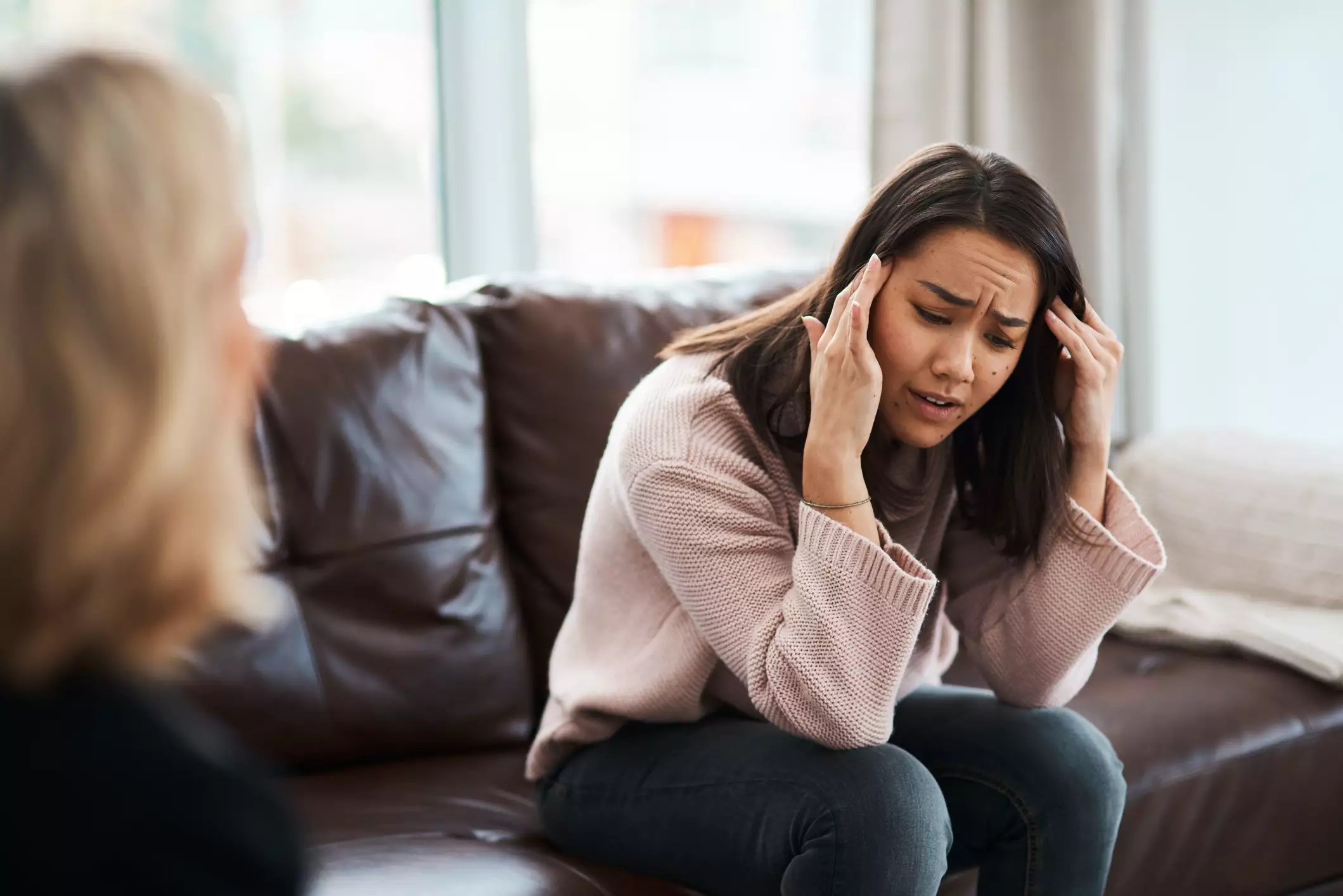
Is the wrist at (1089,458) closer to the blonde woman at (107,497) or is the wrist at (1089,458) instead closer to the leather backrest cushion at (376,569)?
the leather backrest cushion at (376,569)

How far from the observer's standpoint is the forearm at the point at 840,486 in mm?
1387

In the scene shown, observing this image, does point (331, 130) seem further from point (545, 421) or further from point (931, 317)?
point (931, 317)

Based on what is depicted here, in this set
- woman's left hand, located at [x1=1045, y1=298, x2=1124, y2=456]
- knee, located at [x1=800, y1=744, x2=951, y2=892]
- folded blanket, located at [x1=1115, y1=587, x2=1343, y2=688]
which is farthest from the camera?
folded blanket, located at [x1=1115, y1=587, x2=1343, y2=688]

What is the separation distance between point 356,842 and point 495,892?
21cm

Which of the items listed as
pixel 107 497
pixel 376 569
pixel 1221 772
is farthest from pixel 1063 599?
pixel 107 497

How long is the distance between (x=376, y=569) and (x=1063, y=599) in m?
0.85

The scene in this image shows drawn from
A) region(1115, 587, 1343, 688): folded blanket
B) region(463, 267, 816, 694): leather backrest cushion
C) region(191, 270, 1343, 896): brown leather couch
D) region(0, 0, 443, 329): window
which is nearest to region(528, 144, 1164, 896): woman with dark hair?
region(191, 270, 1343, 896): brown leather couch

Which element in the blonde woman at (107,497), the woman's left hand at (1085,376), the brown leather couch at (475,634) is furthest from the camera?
the brown leather couch at (475,634)

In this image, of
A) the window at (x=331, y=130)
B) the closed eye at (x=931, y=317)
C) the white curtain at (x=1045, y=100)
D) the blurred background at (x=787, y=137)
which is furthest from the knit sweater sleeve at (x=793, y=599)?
the white curtain at (x=1045, y=100)

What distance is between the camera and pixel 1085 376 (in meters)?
1.55

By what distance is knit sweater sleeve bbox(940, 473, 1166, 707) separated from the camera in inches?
60.7

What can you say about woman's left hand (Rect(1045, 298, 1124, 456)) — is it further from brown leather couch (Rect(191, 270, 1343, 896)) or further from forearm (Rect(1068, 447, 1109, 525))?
brown leather couch (Rect(191, 270, 1343, 896))

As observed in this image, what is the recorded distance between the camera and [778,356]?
59.5 inches

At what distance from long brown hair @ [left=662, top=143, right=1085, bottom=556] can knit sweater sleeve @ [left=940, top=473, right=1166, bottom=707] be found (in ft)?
0.11
